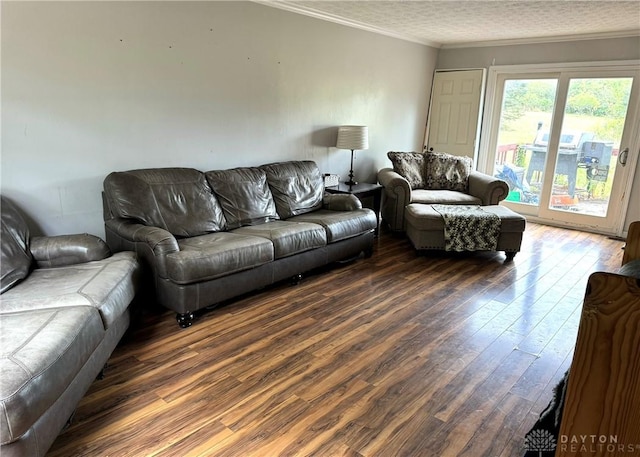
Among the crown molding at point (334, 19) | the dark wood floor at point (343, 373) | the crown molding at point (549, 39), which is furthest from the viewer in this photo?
the crown molding at point (549, 39)

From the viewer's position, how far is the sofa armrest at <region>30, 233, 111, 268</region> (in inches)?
96.7

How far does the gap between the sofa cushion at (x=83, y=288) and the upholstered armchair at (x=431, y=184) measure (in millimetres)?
3028

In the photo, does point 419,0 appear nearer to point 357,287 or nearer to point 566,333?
point 357,287

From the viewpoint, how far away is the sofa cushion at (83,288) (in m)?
1.98

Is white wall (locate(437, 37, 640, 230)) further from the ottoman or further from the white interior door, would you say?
the ottoman

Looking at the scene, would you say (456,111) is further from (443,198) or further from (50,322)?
(50,322)

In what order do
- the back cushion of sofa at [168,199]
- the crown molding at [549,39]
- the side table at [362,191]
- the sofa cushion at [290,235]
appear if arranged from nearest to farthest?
the back cushion of sofa at [168,199] → the sofa cushion at [290,235] → the side table at [362,191] → the crown molding at [549,39]

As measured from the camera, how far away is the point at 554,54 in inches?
209

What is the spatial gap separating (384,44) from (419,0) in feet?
5.06

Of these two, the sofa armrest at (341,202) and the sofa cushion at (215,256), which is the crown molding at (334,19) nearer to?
the sofa armrest at (341,202)

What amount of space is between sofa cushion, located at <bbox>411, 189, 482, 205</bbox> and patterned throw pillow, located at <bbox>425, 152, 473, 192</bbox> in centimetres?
21

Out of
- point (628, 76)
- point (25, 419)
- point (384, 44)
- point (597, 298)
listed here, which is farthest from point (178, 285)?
point (628, 76)

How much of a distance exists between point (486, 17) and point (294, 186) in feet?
8.51

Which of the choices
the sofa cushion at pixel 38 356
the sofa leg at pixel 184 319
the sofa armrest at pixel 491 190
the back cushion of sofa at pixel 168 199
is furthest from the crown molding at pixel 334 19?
the sofa cushion at pixel 38 356
